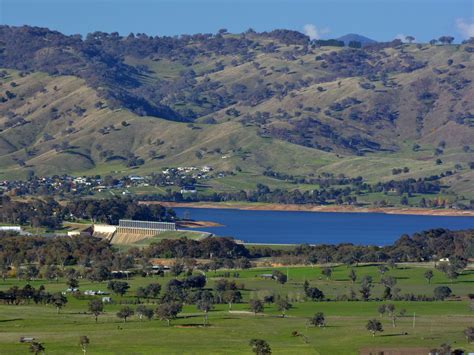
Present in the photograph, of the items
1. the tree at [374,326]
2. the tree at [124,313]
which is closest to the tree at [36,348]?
the tree at [124,313]

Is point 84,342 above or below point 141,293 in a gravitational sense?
below

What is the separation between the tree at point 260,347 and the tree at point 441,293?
111 feet

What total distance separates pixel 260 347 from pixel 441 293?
119ft

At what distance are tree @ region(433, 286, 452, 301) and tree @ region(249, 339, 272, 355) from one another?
111ft

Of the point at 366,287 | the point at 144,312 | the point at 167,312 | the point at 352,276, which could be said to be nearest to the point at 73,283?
the point at 144,312

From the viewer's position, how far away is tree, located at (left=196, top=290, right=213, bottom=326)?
371ft

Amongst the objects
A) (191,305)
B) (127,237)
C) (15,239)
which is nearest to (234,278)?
(191,305)

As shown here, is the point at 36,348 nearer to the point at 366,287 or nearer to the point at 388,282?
the point at 366,287

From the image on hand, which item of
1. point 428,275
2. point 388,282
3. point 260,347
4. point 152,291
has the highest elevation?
point 428,275

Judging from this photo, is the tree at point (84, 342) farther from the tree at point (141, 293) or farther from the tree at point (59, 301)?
the tree at point (141, 293)

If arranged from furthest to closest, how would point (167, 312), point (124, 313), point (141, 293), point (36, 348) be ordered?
point (141, 293), point (124, 313), point (167, 312), point (36, 348)

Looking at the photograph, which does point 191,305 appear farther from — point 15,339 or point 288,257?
point 288,257

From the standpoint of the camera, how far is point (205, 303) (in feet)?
373

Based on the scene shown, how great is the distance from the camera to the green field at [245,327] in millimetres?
96375
